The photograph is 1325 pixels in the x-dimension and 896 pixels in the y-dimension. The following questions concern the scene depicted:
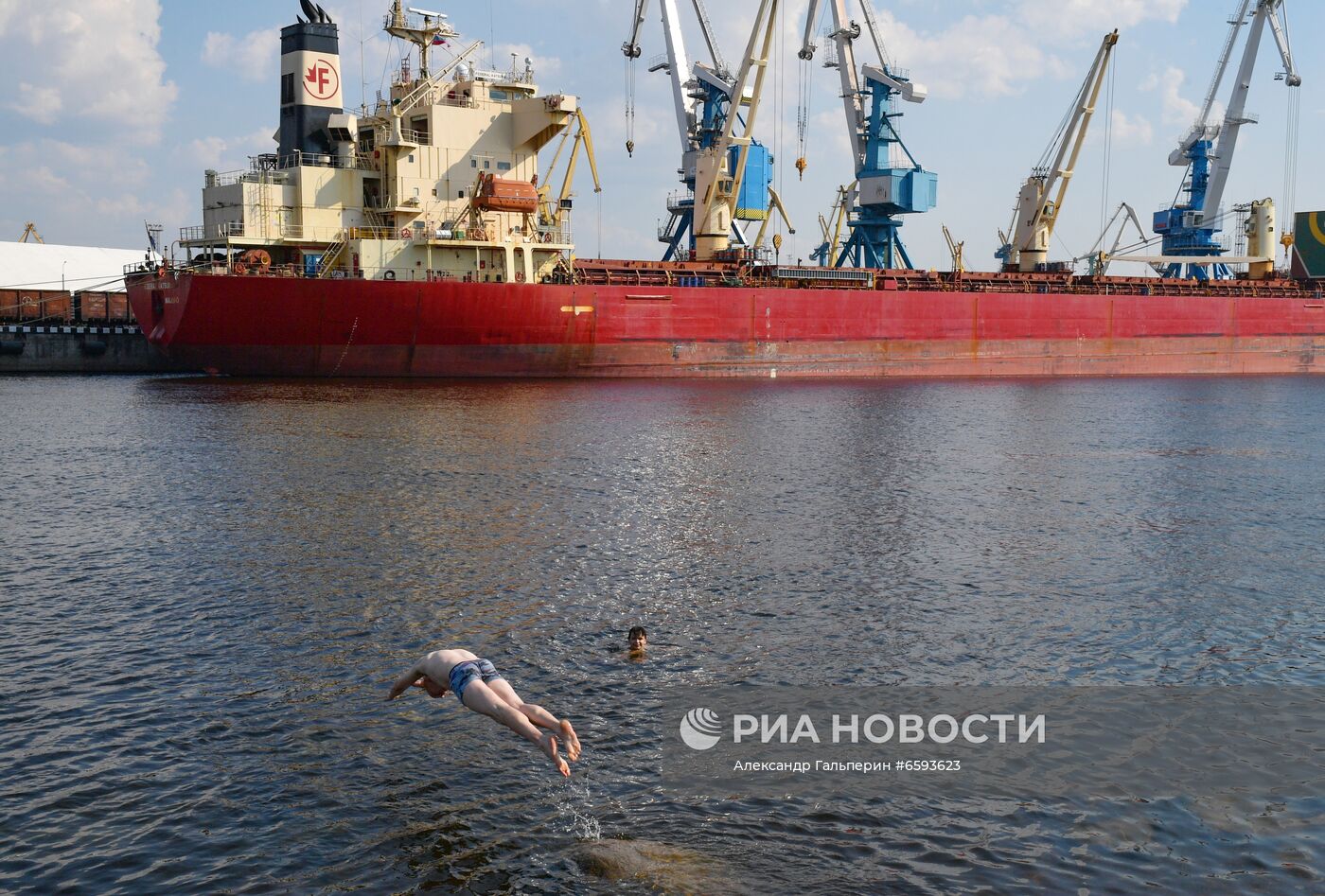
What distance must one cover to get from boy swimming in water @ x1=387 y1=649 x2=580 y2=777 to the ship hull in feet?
115

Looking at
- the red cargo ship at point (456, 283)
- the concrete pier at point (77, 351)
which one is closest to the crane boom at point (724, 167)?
the red cargo ship at point (456, 283)

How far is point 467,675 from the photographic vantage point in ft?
27.0

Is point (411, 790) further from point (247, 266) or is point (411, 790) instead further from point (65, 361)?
point (65, 361)

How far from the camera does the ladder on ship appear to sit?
4241cm

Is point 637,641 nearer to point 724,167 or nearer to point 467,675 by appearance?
point 467,675

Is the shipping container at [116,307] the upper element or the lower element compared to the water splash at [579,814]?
upper

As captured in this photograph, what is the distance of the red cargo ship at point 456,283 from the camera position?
4181 centimetres

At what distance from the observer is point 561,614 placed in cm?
1346

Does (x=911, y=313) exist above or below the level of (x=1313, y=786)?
above

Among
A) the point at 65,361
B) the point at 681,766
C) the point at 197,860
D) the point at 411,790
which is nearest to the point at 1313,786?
the point at 681,766

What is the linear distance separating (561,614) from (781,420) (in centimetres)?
→ 2165

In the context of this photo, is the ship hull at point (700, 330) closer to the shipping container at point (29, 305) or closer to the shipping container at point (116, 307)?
the shipping container at point (116, 307)

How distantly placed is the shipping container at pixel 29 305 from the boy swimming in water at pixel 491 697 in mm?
52601

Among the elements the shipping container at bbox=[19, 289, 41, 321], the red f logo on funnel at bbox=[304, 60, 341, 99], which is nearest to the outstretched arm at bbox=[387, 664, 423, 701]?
the red f logo on funnel at bbox=[304, 60, 341, 99]
